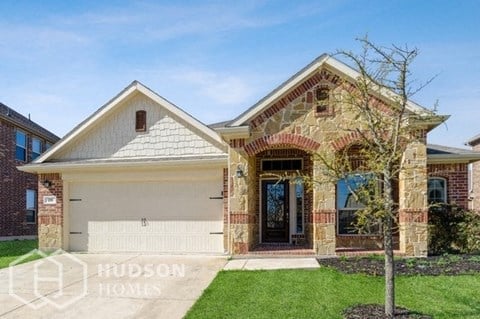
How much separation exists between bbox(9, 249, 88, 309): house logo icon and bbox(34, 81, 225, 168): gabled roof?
396 centimetres

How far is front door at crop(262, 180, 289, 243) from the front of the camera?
13891 millimetres

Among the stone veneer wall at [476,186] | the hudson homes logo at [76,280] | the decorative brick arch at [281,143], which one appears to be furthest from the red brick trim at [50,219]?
the stone veneer wall at [476,186]

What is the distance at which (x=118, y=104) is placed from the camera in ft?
45.5

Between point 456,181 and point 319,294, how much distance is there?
7.88m

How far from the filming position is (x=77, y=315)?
6.85 metres

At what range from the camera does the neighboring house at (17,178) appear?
19.5m

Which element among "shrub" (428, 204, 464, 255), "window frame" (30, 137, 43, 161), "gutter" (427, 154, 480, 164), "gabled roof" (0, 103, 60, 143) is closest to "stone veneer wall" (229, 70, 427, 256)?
"shrub" (428, 204, 464, 255)

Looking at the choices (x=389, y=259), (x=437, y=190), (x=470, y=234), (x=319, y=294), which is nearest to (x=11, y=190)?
(x=319, y=294)

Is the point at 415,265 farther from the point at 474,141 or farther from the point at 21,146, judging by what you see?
the point at 21,146

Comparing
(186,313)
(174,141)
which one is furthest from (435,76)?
(174,141)

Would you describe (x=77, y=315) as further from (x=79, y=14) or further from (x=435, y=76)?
(x=435, y=76)

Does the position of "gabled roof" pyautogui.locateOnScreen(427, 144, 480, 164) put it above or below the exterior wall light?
above

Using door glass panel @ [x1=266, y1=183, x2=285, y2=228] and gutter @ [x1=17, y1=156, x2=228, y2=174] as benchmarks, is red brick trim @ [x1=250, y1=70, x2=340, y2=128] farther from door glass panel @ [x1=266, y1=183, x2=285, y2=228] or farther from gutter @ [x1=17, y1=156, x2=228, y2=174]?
door glass panel @ [x1=266, y1=183, x2=285, y2=228]

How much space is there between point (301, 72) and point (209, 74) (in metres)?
3.29
